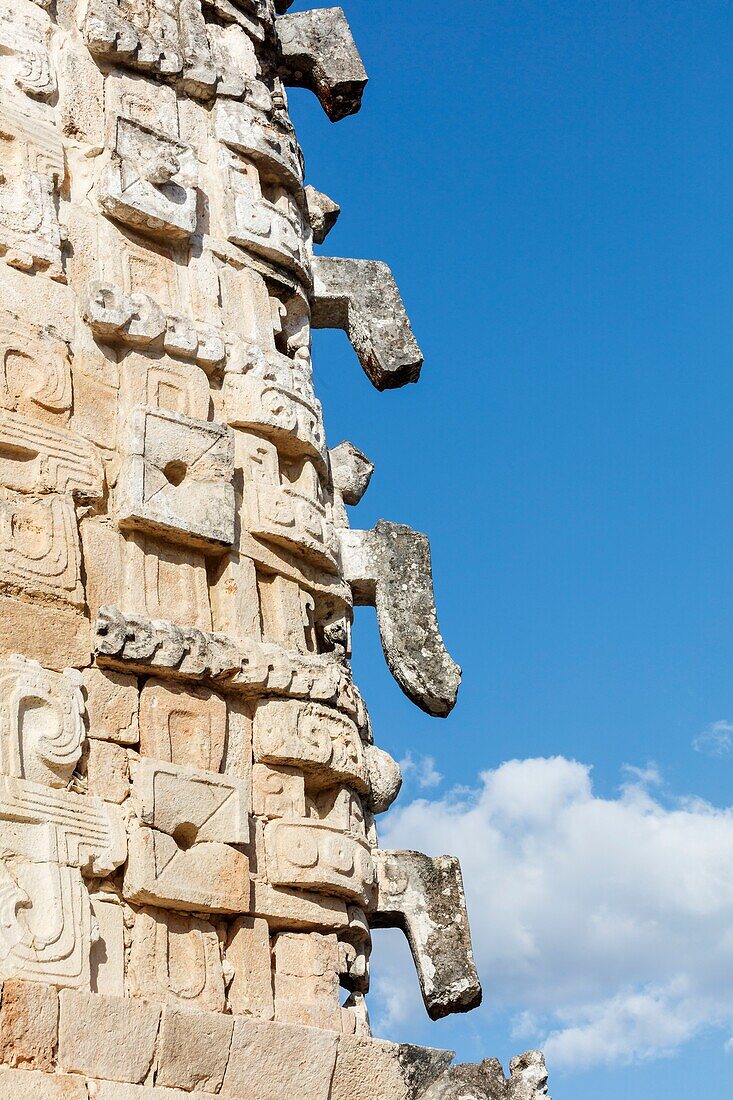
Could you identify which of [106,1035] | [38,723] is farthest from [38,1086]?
[38,723]

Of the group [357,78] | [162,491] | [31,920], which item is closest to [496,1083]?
[31,920]

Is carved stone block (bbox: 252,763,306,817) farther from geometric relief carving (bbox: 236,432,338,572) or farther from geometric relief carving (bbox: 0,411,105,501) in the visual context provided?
geometric relief carving (bbox: 0,411,105,501)

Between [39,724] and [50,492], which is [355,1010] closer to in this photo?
[39,724]

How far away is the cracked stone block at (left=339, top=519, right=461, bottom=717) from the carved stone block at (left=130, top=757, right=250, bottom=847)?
1742mm

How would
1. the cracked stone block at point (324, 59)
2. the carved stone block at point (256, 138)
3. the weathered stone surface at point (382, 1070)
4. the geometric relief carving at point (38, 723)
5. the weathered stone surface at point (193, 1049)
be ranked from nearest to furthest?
the weathered stone surface at point (193, 1049)
the geometric relief carving at point (38, 723)
the weathered stone surface at point (382, 1070)
the carved stone block at point (256, 138)
the cracked stone block at point (324, 59)

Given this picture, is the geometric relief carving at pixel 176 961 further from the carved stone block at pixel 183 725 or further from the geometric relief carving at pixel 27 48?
the geometric relief carving at pixel 27 48

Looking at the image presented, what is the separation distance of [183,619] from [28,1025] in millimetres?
1932

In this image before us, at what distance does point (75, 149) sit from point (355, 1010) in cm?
412

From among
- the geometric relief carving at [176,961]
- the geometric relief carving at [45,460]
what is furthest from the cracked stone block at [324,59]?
the geometric relief carving at [176,961]

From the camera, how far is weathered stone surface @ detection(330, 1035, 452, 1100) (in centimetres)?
633

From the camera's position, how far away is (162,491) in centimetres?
684

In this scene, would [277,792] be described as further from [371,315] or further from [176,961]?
[371,315]

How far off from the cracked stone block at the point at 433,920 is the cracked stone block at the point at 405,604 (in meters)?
0.84

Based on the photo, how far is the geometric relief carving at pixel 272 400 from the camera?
7.50 meters
